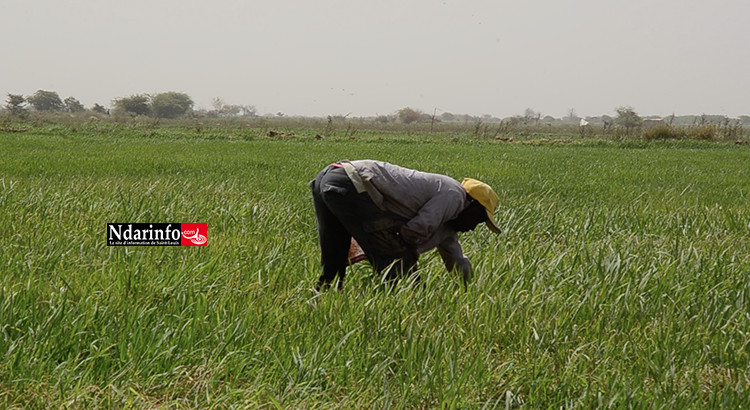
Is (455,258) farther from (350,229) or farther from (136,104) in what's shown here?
(136,104)

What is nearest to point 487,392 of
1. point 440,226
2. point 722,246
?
point 440,226

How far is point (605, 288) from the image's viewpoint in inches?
130

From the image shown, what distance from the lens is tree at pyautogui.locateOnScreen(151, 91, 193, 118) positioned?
101188 mm

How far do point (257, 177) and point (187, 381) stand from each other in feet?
24.1

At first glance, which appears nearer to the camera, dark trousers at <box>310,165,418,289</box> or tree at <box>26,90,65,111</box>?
dark trousers at <box>310,165,418,289</box>

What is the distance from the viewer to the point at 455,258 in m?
3.37

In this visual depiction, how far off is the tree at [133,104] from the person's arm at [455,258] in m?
98.6

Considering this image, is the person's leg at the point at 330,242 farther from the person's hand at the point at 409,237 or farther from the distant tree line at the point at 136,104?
the distant tree line at the point at 136,104

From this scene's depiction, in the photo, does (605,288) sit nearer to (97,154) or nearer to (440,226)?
(440,226)
